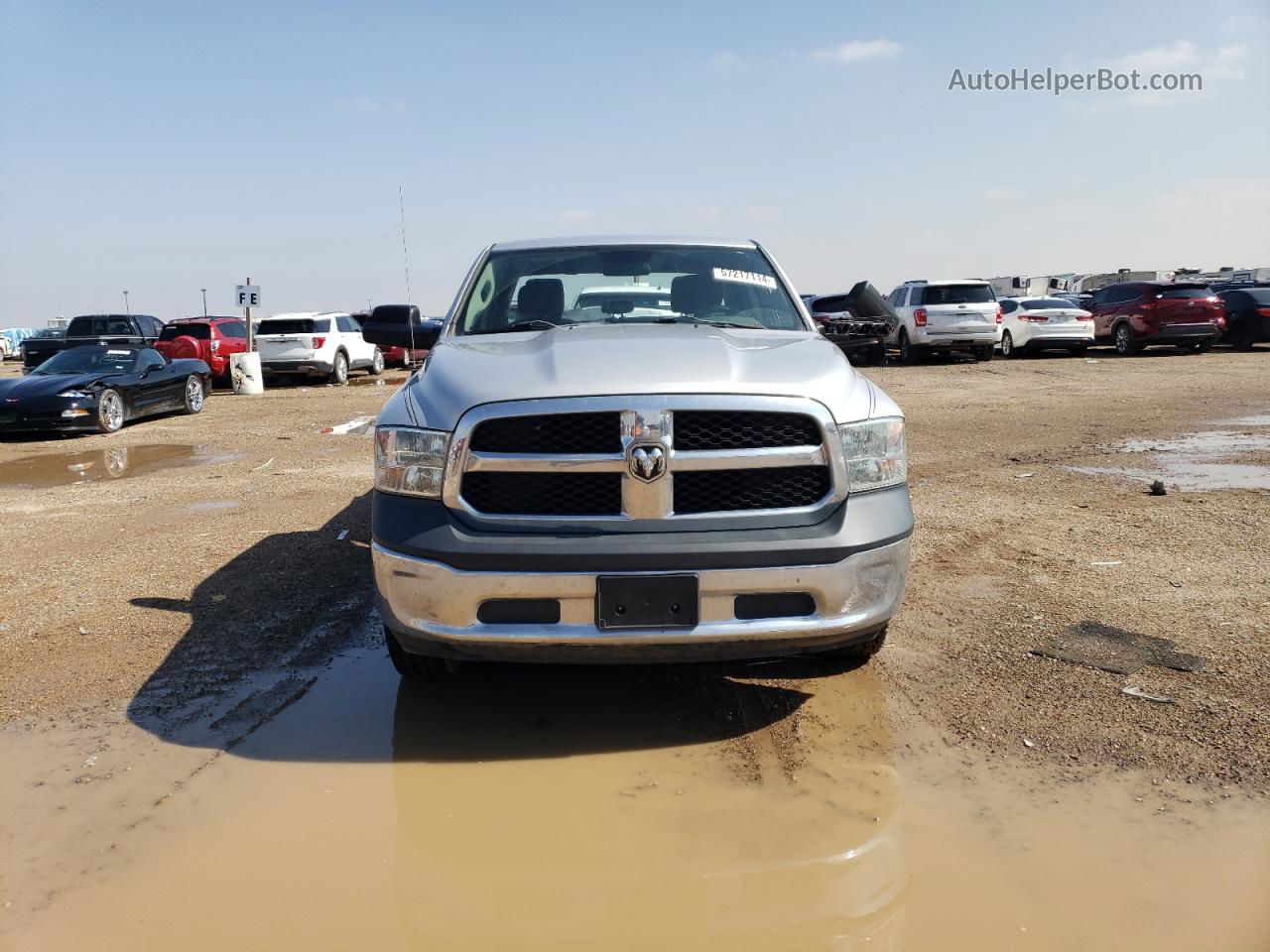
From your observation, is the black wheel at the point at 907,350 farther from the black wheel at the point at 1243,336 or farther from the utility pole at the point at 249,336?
the utility pole at the point at 249,336

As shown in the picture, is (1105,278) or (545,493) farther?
(1105,278)

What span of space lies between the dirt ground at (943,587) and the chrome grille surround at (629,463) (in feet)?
3.79

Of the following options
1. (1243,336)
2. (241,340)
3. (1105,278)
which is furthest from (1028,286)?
(241,340)

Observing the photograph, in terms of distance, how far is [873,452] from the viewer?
3309 millimetres

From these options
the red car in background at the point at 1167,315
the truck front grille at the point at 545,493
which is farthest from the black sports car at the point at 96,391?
the red car in background at the point at 1167,315

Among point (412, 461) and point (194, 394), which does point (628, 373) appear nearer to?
point (412, 461)

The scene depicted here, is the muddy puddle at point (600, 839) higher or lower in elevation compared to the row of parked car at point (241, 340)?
lower

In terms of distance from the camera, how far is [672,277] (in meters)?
4.79

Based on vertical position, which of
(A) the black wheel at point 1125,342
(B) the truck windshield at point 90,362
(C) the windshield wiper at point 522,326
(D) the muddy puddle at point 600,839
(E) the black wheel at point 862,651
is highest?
(C) the windshield wiper at point 522,326

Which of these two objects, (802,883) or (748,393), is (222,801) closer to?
(802,883)

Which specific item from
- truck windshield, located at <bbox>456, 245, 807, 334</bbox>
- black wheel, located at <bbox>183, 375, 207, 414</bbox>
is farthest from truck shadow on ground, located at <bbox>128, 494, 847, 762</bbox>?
black wheel, located at <bbox>183, 375, 207, 414</bbox>

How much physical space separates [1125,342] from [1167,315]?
3.91 ft

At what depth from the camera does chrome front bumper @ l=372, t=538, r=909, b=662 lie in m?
3.04

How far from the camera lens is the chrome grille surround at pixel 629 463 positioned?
3.09 metres
